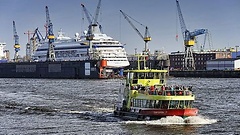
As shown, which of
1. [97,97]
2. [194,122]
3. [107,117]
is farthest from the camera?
[97,97]

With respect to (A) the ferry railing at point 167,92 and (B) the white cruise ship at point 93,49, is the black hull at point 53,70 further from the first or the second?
(A) the ferry railing at point 167,92

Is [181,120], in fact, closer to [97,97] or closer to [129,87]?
[129,87]

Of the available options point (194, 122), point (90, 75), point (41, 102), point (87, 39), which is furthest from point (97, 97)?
point (87, 39)

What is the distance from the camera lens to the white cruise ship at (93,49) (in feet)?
480

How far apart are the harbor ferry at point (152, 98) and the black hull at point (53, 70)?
91411 mm

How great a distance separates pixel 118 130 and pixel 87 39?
122 meters

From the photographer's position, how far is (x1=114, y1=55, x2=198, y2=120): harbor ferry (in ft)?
129

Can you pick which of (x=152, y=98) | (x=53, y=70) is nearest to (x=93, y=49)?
(x=53, y=70)

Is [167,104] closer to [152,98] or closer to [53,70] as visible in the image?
[152,98]

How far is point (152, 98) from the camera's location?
3981 centimetres

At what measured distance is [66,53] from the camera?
169 meters

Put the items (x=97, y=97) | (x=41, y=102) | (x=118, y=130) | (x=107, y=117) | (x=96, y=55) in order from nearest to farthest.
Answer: (x=118, y=130)
(x=107, y=117)
(x=41, y=102)
(x=97, y=97)
(x=96, y=55)

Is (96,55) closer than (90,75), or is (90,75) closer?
(90,75)

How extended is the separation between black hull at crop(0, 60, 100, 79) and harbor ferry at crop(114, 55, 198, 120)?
300 feet
